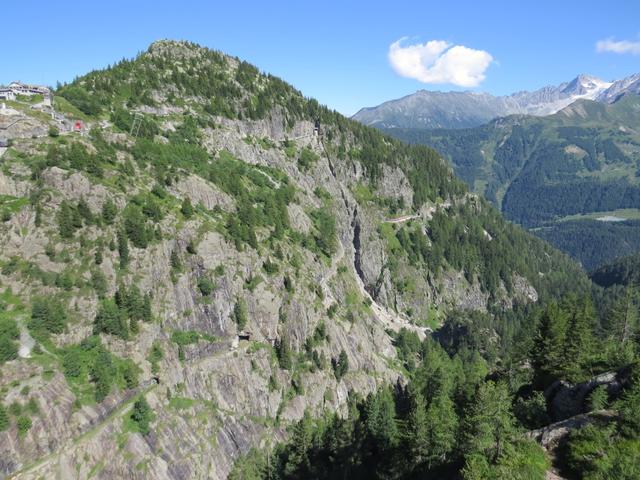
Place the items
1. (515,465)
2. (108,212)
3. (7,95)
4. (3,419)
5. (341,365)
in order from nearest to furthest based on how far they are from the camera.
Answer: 1. (515,465)
2. (3,419)
3. (108,212)
4. (7,95)
5. (341,365)

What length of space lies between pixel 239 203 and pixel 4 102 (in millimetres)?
69441

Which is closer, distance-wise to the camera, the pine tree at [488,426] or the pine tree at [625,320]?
the pine tree at [488,426]

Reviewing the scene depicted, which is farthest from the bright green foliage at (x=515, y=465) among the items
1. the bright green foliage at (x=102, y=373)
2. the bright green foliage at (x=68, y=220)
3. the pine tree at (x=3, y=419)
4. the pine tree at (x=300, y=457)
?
the bright green foliage at (x=68, y=220)

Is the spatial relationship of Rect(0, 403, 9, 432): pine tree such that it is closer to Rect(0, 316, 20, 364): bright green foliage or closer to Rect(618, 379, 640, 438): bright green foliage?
Rect(0, 316, 20, 364): bright green foliage

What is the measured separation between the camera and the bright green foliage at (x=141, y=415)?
9294 centimetres

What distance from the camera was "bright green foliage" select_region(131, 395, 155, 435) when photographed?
9294 cm

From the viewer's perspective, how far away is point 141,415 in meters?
93.1

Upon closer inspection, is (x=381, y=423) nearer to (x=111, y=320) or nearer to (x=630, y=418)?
(x=111, y=320)

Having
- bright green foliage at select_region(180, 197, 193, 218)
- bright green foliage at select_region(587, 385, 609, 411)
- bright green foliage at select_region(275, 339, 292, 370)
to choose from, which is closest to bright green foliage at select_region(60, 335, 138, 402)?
bright green foliage at select_region(180, 197, 193, 218)

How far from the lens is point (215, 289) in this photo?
119m

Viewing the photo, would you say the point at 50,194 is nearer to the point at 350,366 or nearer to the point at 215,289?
the point at 215,289

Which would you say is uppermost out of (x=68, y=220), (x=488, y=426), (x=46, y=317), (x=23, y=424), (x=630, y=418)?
(x=68, y=220)

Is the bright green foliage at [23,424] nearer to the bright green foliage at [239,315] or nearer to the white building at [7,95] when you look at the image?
the bright green foliage at [239,315]

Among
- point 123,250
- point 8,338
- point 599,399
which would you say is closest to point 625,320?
point 599,399
